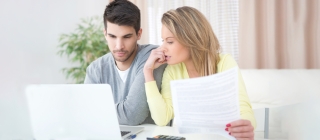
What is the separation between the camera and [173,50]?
1.45m

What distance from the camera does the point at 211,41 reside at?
1485mm

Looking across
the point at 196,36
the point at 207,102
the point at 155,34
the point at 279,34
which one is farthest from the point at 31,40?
the point at 207,102

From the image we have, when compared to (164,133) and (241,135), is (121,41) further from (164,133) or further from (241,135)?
(241,135)

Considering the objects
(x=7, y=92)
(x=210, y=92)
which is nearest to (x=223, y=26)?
(x=7, y=92)

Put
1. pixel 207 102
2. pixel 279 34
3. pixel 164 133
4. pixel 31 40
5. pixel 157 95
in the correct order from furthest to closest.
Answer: pixel 31 40 < pixel 279 34 < pixel 157 95 < pixel 164 133 < pixel 207 102

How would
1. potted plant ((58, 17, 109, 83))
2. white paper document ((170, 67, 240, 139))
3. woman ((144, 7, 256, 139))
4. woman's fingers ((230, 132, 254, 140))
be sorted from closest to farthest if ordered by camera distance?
white paper document ((170, 67, 240, 139))
woman's fingers ((230, 132, 254, 140))
woman ((144, 7, 256, 139))
potted plant ((58, 17, 109, 83))

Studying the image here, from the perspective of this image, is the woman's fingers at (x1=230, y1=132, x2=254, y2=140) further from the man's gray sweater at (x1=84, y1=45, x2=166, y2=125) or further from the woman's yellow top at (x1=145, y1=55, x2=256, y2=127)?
the man's gray sweater at (x1=84, y1=45, x2=166, y2=125)

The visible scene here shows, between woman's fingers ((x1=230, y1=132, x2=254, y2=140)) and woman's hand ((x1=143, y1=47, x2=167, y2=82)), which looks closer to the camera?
woman's fingers ((x1=230, y1=132, x2=254, y2=140))

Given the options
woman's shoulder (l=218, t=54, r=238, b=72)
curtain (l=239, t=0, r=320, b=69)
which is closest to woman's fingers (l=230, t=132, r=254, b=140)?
woman's shoulder (l=218, t=54, r=238, b=72)

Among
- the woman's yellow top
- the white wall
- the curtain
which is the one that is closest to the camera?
the woman's yellow top

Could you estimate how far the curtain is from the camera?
104 inches

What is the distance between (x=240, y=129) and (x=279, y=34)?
186 cm

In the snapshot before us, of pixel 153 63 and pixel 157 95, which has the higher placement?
pixel 153 63

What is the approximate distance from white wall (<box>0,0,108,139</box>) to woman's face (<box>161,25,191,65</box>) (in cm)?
164
